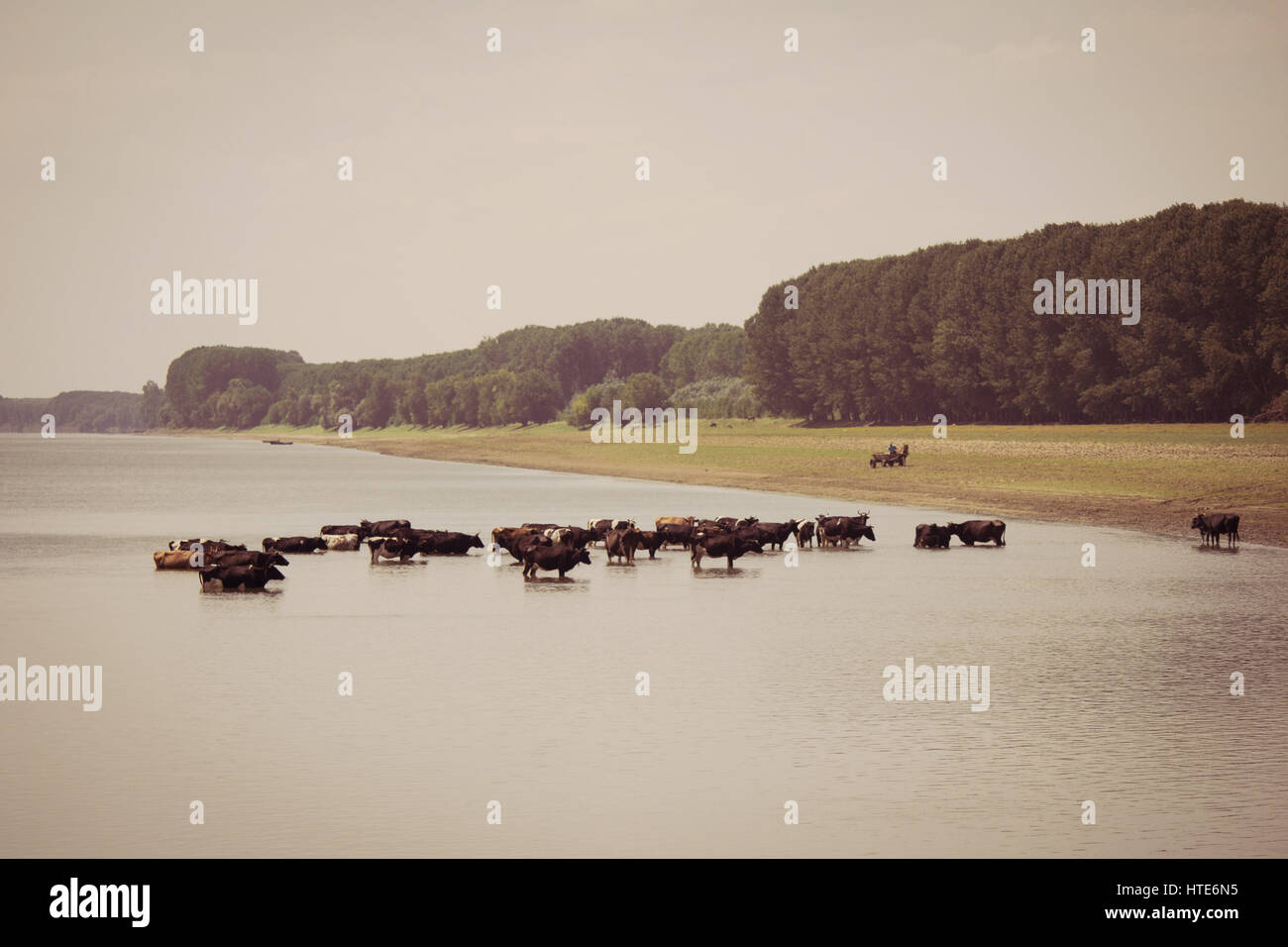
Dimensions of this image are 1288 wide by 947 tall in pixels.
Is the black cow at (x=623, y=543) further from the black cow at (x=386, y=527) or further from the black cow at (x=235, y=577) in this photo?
the black cow at (x=235, y=577)

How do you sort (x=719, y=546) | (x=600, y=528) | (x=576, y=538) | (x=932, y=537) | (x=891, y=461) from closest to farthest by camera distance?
(x=576, y=538)
(x=719, y=546)
(x=600, y=528)
(x=932, y=537)
(x=891, y=461)

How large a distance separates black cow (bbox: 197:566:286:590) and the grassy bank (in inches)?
1040

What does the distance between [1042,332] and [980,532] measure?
9036cm

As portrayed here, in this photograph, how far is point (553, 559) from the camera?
1227 inches

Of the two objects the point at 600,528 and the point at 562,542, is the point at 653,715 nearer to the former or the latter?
the point at 562,542

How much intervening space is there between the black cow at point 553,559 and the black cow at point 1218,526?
17.7 metres

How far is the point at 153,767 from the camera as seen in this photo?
44.9 ft

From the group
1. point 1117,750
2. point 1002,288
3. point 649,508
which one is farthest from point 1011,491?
point 1002,288

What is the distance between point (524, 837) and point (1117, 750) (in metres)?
6.47

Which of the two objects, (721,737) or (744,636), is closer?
(721,737)

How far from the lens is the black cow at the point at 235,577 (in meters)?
28.6

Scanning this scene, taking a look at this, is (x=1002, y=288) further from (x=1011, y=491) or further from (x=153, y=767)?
(x=153, y=767)

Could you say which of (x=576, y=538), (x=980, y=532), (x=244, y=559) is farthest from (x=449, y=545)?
(x=980, y=532)

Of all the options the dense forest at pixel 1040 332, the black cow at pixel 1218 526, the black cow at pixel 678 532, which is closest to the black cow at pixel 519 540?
the black cow at pixel 678 532
